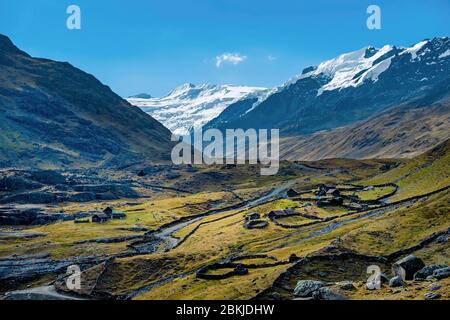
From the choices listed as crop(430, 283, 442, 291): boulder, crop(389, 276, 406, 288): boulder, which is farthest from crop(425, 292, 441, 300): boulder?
crop(389, 276, 406, 288): boulder

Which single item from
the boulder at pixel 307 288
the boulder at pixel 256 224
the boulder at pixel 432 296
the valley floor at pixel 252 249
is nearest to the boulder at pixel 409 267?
the valley floor at pixel 252 249

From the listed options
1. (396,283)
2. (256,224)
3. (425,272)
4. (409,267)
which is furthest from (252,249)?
(396,283)

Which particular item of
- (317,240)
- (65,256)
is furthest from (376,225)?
(65,256)

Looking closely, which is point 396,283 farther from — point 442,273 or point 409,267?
point 409,267

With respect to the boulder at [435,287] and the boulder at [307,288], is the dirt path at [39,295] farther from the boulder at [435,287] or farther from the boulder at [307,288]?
the boulder at [435,287]

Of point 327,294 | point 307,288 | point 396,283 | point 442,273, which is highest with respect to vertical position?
point 442,273

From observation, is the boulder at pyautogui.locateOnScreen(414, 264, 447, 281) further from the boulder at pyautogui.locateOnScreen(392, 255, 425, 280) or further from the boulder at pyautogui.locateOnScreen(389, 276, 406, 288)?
the boulder at pyautogui.locateOnScreen(389, 276, 406, 288)

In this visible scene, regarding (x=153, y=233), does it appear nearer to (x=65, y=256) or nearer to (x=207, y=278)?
(x=65, y=256)

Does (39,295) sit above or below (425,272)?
below
